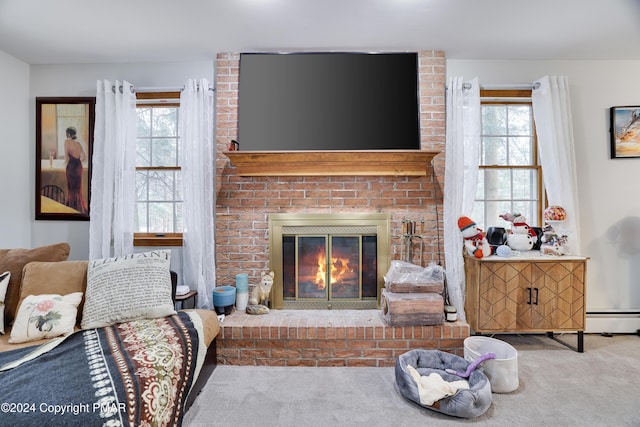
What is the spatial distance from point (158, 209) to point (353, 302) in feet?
6.50

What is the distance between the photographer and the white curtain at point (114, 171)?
2727 millimetres

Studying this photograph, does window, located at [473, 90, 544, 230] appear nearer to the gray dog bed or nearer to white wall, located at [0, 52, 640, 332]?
white wall, located at [0, 52, 640, 332]

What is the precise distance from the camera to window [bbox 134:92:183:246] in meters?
2.98

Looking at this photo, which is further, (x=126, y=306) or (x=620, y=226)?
(x=620, y=226)

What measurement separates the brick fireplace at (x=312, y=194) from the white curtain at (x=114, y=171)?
730mm

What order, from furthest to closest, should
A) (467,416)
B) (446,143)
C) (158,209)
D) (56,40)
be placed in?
(158,209) → (446,143) → (56,40) → (467,416)

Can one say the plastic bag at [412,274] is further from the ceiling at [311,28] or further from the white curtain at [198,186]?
the ceiling at [311,28]

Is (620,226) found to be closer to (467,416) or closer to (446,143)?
(446,143)

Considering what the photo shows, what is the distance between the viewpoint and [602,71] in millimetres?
2883

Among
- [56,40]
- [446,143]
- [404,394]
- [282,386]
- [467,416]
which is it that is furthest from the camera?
[446,143]

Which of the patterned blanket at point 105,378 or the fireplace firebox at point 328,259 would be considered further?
the fireplace firebox at point 328,259

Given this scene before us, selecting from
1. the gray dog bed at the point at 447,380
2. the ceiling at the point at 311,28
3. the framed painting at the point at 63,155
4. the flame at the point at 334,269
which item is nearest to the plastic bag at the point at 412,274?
the flame at the point at 334,269

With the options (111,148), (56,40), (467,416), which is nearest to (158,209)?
(111,148)

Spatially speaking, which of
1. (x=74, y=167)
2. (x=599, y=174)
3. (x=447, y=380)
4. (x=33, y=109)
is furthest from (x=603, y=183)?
(x=33, y=109)
